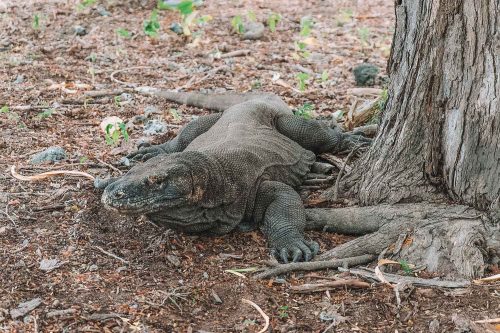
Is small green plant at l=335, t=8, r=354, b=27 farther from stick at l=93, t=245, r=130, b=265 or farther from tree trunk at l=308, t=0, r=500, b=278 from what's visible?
stick at l=93, t=245, r=130, b=265

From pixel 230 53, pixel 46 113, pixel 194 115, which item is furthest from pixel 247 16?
pixel 46 113

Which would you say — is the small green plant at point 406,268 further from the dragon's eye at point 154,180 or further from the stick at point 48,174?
the stick at point 48,174

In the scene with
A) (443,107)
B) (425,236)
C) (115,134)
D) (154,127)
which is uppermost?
(443,107)

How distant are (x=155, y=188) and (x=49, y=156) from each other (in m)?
1.59

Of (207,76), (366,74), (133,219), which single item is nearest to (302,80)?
(366,74)

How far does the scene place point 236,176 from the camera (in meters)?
5.08

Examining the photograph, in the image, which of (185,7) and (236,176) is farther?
(185,7)

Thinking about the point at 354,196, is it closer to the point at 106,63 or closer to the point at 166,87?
the point at 166,87

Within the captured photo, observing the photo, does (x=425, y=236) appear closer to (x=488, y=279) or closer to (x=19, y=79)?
(x=488, y=279)

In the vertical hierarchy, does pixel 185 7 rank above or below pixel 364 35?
above

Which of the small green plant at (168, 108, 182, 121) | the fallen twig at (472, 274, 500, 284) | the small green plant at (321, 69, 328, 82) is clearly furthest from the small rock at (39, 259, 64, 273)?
the small green plant at (321, 69, 328, 82)

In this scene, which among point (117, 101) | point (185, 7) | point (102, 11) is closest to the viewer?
point (117, 101)

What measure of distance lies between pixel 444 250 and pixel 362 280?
1.65 feet

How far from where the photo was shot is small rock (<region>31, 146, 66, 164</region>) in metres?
5.70
